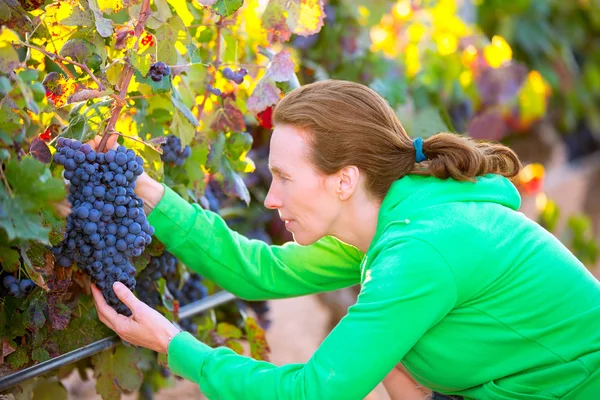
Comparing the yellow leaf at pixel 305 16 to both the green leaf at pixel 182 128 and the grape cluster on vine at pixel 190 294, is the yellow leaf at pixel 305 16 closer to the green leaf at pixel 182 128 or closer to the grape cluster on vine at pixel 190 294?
the green leaf at pixel 182 128

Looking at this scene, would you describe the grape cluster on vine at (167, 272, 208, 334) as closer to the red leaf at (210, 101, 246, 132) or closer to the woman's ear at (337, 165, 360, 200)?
the red leaf at (210, 101, 246, 132)

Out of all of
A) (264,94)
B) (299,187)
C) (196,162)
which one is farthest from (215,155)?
(299,187)

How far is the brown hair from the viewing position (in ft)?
4.92

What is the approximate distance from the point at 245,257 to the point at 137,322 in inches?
14.3

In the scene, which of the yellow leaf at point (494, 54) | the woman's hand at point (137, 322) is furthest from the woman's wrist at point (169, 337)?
the yellow leaf at point (494, 54)

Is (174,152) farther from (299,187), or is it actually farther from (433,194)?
(433,194)

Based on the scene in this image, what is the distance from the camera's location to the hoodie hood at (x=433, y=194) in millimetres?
1496

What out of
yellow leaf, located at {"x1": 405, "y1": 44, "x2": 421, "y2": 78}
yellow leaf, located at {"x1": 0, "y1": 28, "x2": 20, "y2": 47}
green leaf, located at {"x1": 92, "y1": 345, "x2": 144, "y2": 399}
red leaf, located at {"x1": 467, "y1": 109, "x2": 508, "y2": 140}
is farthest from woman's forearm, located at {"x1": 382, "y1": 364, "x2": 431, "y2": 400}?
yellow leaf, located at {"x1": 405, "y1": 44, "x2": 421, "y2": 78}

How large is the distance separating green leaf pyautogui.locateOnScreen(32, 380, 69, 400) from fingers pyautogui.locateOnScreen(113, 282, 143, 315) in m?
0.35

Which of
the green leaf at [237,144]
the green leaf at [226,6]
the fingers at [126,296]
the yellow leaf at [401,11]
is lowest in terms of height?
the fingers at [126,296]

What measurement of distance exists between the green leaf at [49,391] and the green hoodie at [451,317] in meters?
0.35

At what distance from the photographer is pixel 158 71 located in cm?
143

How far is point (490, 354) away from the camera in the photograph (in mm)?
1487

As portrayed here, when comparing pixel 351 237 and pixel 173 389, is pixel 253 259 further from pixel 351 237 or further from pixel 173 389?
pixel 173 389
